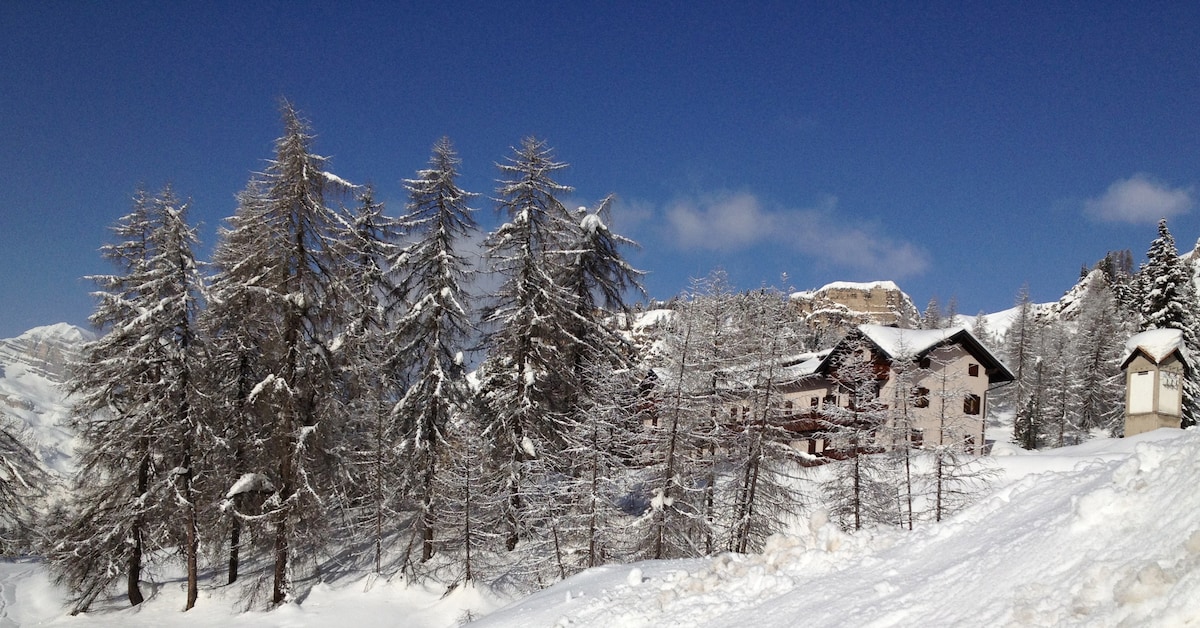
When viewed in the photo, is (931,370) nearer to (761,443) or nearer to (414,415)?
(761,443)

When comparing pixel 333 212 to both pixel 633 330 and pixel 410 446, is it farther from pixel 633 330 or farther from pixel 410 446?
pixel 633 330

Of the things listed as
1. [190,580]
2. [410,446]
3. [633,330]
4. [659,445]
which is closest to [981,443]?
[633,330]

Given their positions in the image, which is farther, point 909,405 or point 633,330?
point 633,330

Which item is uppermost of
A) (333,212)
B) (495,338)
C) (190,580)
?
(333,212)

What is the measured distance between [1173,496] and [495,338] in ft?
64.0

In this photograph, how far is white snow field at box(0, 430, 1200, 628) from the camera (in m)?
4.41

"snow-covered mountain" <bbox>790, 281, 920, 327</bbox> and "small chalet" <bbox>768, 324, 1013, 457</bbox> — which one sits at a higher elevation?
"snow-covered mountain" <bbox>790, 281, 920, 327</bbox>

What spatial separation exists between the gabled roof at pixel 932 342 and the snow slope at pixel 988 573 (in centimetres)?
2808

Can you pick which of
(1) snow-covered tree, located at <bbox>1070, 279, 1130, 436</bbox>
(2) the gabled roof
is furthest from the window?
(1) snow-covered tree, located at <bbox>1070, 279, 1130, 436</bbox>

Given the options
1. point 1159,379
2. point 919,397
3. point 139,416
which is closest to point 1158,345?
point 1159,379

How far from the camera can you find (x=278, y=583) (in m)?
18.5

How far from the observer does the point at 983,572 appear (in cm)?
589

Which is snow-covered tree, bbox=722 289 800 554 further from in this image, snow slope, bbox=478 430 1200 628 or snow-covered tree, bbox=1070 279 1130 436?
snow-covered tree, bbox=1070 279 1130 436

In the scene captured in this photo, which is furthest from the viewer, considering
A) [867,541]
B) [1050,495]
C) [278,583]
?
[278,583]
